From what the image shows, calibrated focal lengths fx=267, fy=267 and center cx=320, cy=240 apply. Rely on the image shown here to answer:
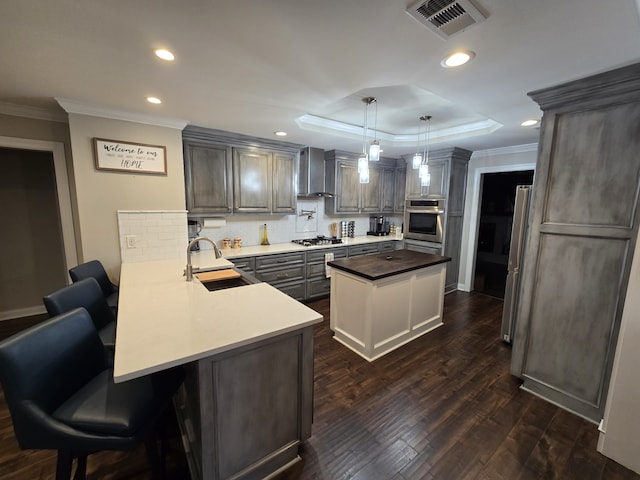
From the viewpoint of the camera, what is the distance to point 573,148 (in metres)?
1.89

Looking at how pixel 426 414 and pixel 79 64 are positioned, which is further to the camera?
pixel 426 414

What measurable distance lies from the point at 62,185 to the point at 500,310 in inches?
224

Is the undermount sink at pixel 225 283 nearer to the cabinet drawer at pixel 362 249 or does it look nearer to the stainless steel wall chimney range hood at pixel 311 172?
the stainless steel wall chimney range hood at pixel 311 172

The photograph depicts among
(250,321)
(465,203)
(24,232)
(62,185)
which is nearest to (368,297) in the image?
(250,321)

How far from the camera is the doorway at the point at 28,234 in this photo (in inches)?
129

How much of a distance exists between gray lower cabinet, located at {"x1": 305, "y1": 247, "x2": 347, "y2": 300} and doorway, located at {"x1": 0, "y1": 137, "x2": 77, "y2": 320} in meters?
2.97

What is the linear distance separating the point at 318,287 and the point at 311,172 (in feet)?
5.82

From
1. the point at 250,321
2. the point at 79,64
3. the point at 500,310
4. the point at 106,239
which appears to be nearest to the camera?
the point at 250,321

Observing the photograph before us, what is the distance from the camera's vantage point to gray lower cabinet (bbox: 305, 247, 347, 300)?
3.93m

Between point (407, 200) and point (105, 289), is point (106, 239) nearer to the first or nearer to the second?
point (105, 289)

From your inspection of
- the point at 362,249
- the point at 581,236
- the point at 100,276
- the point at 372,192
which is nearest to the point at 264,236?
the point at 362,249

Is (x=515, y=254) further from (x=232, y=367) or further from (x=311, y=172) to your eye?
(x=232, y=367)

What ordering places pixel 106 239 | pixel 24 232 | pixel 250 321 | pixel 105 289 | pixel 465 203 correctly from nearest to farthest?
pixel 250 321, pixel 105 289, pixel 106 239, pixel 24 232, pixel 465 203

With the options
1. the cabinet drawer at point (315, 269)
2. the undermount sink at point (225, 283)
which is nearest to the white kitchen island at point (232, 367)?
the undermount sink at point (225, 283)
